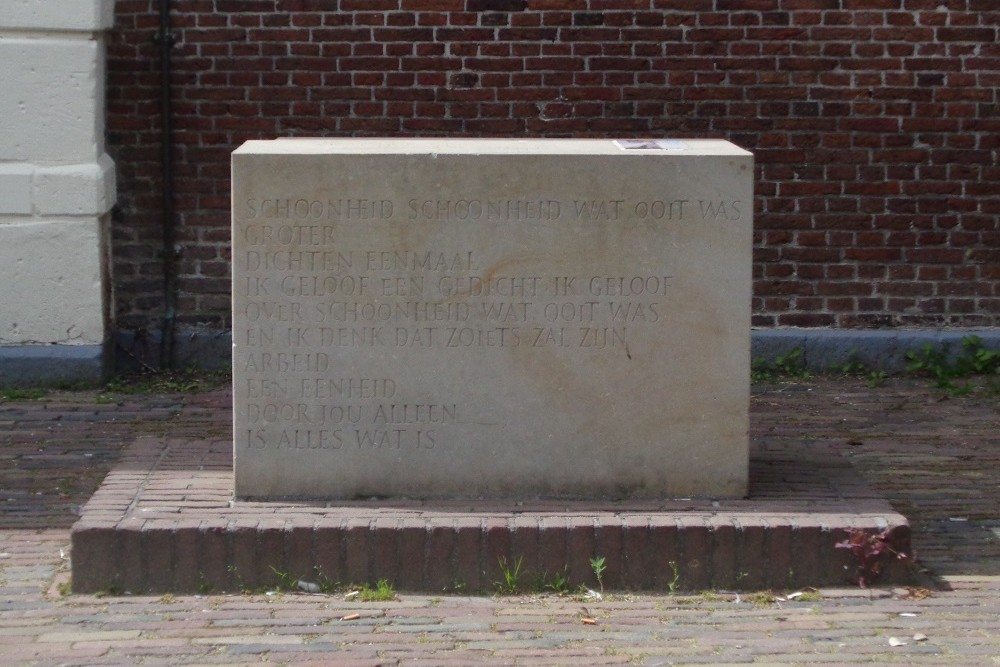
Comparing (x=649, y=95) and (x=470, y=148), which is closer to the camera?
(x=470, y=148)

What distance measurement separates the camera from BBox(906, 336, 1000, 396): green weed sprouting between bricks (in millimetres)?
8414

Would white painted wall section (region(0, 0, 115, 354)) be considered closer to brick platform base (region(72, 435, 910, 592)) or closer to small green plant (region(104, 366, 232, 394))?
small green plant (region(104, 366, 232, 394))

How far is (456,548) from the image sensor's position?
5008mm

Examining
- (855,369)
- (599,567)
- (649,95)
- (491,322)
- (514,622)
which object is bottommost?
(514,622)

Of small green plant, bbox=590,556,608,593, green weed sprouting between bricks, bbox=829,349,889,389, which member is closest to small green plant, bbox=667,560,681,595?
small green plant, bbox=590,556,608,593

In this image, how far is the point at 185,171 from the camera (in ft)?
27.7

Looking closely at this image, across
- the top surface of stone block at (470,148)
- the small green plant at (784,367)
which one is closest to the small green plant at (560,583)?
the top surface of stone block at (470,148)

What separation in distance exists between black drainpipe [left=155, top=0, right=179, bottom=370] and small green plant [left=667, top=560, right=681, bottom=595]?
433 centimetres

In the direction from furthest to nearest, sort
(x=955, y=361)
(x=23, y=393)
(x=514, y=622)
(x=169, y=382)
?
(x=955, y=361) < (x=169, y=382) < (x=23, y=393) < (x=514, y=622)

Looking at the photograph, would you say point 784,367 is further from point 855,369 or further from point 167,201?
point 167,201

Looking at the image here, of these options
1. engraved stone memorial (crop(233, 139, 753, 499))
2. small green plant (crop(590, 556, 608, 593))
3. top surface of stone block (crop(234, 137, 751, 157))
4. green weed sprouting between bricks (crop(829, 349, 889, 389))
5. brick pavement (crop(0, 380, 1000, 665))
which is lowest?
brick pavement (crop(0, 380, 1000, 665))

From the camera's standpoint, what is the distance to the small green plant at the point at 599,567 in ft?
16.4

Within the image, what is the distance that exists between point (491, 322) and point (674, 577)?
1106 millimetres

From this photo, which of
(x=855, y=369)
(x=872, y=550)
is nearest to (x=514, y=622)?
(x=872, y=550)
